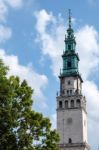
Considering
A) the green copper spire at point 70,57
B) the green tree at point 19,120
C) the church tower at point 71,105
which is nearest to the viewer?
the green tree at point 19,120

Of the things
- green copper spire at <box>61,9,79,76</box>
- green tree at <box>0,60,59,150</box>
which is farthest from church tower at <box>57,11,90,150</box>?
green tree at <box>0,60,59,150</box>

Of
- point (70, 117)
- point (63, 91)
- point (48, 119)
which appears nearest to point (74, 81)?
point (63, 91)

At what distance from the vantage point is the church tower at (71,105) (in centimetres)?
9869

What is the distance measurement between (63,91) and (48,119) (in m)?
69.0

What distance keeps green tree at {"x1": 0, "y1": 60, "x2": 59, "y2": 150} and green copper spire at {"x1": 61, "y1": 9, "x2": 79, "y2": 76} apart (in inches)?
2776

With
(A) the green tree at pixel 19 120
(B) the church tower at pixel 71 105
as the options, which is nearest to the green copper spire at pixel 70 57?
(B) the church tower at pixel 71 105

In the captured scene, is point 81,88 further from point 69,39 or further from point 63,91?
point 69,39

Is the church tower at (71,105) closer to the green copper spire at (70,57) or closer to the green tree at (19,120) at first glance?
the green copper spire at (70,57)

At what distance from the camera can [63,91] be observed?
10694 centimetres

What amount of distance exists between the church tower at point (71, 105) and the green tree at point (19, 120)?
60277mm

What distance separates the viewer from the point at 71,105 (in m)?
104

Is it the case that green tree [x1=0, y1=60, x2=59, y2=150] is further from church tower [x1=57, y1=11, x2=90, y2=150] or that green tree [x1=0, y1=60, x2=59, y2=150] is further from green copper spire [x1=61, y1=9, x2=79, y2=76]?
green copper spire [x1=61, y1=9, x2=79, y2=76]

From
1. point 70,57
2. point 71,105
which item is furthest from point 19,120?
point 70,57

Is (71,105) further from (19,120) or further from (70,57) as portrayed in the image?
(19,120)
